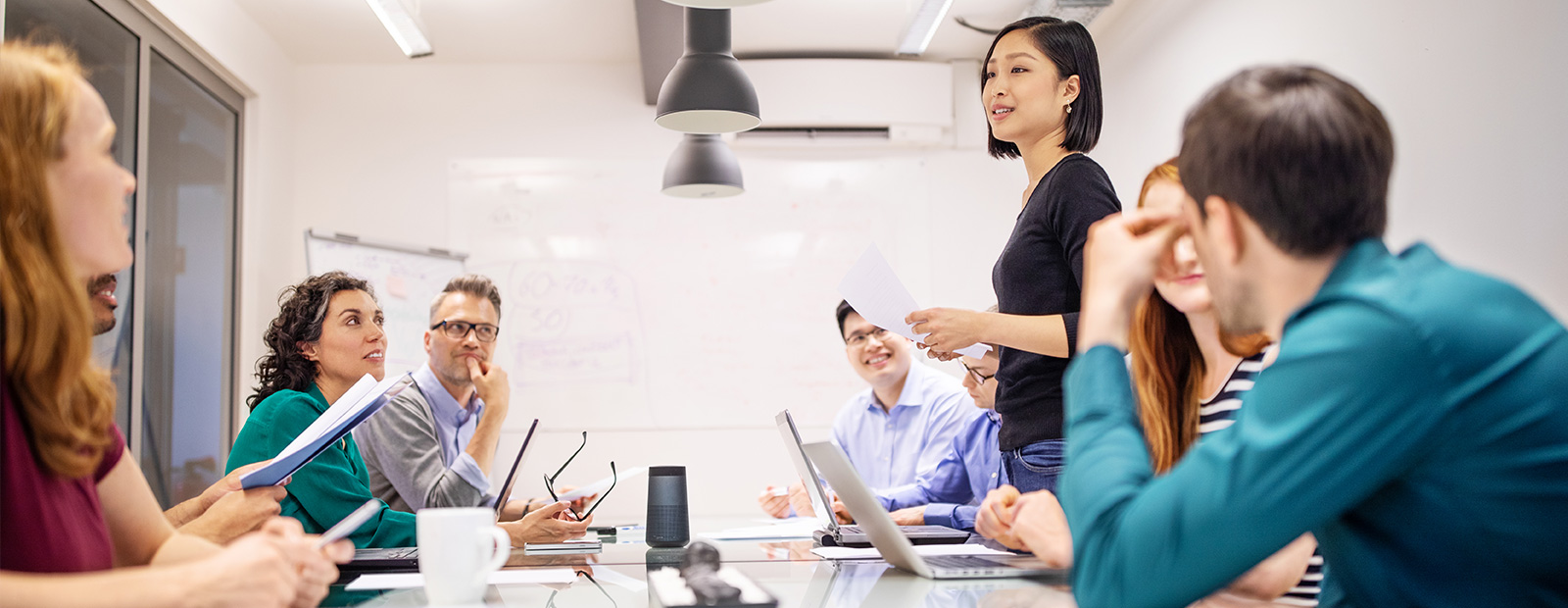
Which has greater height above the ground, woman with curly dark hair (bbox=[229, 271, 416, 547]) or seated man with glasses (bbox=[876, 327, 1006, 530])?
woman with curly dark hair (bbox=[229, 271, 416, 547])

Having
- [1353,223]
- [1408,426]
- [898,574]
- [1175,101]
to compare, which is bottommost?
[898,574]

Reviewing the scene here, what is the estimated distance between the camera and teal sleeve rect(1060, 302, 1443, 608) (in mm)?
679

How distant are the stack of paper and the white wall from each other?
1.25m

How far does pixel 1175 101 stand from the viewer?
3.66m

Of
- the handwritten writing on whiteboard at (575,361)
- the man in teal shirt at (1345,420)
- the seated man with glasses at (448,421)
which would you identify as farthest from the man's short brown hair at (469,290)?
the man in teal shirt at (1345,420)

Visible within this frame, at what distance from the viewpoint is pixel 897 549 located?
131 cm

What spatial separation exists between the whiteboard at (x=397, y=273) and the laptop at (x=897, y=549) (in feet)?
10.5

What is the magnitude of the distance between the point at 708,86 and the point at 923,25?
5.04 feet

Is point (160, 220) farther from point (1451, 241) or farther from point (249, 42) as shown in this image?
point (1451, 241)

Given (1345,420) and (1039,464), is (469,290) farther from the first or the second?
(1345,420)

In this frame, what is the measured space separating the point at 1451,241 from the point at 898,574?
1815 mm

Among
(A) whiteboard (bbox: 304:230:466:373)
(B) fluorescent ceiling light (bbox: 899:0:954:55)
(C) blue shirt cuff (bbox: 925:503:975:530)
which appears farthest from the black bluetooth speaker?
(A) whiteboard (bbox: 304:230:466:373)

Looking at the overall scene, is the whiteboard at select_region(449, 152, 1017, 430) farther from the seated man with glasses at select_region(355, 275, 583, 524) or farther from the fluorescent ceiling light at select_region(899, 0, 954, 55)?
the seated man with glasses at select_region(355, 275, 583, 524)

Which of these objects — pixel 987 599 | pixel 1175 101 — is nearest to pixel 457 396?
pixel 987 599
